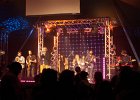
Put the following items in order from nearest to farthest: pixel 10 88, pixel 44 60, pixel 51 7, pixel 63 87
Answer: pixel 63 87, pixel 10 88, pixel 51 7, pixel 44 60

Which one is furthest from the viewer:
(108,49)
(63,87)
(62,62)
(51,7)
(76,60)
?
(62,62)

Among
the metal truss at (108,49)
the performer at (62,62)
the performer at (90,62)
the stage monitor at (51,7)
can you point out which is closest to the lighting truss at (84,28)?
the metal truss at (108,49)

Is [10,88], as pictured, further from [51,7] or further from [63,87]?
[51,7]

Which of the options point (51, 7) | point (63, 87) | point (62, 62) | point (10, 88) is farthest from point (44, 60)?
point (63, 87)

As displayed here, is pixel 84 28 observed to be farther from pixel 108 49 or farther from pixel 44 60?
pixel 44 60

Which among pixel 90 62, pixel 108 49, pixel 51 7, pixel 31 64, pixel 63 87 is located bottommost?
pixel 31 64

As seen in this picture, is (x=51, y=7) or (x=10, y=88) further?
(x=51, y=7)

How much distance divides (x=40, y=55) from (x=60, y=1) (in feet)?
9.81

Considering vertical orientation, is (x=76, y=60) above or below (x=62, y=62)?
above

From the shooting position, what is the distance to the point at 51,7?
49.3ft

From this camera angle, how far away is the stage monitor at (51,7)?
577 inches

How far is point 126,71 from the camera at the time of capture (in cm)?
348

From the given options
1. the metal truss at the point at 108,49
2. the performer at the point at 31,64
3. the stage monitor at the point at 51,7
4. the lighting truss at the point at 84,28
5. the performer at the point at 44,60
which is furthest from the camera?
the performer at the point at 44,60

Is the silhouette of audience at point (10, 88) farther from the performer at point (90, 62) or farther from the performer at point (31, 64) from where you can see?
the performer at point (31, 64)
